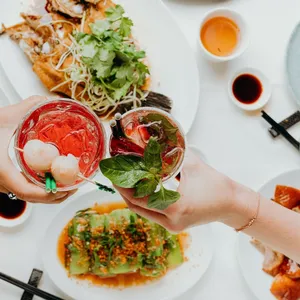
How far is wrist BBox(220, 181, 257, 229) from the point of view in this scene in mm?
1820

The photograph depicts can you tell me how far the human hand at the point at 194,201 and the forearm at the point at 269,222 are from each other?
0.35ft

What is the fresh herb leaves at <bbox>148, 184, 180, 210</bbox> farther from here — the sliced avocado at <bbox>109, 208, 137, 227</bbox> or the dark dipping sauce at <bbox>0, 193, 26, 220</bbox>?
the dark dipping sauce at <bbox>0, 193, 26, 220</bbox>

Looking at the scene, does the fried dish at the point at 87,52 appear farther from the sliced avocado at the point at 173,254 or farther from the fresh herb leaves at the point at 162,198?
the fresh herb leaves at the point at 162,198

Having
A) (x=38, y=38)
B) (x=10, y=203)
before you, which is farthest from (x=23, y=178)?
(x=38, y=38)

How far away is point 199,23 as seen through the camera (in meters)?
2.48

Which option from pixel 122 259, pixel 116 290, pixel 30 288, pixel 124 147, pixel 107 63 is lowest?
pixel 30 288

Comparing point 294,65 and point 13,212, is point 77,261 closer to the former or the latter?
point 13,212

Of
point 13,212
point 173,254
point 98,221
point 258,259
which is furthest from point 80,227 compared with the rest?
point 258,259

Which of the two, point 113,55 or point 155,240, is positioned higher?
point 113,55

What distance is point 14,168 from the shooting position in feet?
5.74

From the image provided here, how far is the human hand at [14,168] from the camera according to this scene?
1.73 metres

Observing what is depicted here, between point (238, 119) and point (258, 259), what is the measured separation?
0.63 m

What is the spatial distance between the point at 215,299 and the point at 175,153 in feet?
3.82

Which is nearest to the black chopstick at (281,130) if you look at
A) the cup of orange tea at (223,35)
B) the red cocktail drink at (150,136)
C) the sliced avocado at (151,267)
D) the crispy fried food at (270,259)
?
the cup of orange tea at (223,35)
